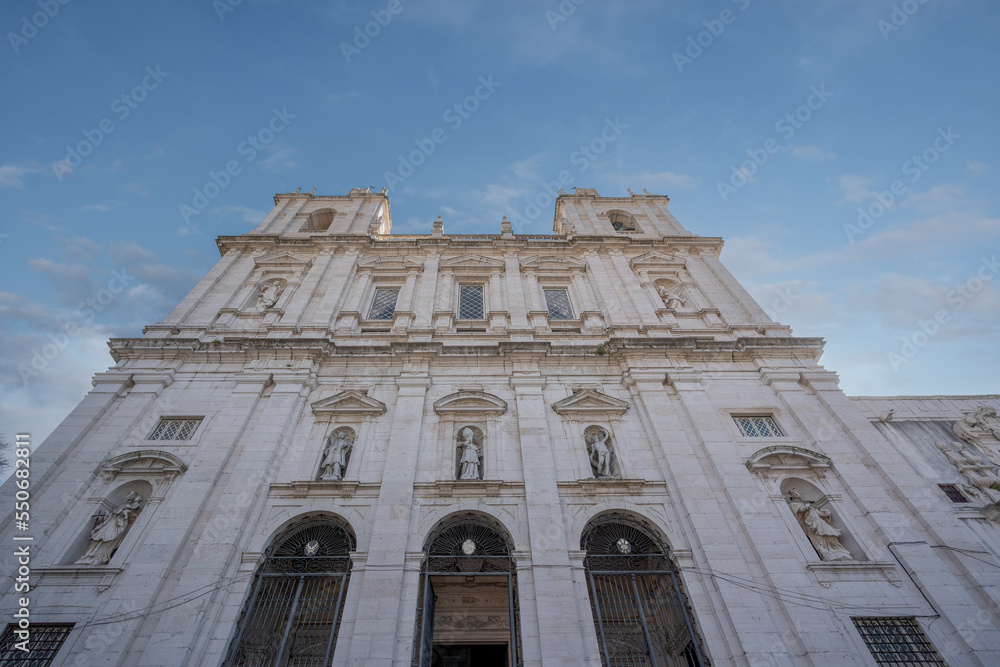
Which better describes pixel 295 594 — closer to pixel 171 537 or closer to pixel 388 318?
pixel 171 537

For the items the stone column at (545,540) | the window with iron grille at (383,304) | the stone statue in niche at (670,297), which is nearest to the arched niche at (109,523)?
the window with iron grille at (383,304)

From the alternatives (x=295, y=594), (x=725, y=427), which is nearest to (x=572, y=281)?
(x=725, y=427)

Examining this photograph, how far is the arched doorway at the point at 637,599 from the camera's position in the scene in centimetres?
1138

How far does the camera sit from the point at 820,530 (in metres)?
12.1

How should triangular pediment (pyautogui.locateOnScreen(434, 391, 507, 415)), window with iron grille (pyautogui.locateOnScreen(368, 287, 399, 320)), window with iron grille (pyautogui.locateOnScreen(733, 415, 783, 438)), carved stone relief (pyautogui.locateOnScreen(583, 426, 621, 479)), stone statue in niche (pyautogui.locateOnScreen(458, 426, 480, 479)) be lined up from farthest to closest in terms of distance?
1. window with iron grille (pyautogui.locateOnScreen(368, 287, 399, 320))
2. triangular pediment (pyautogui.locateOnScreen(434, 391, 507, 415))
3. window with iron grille (pyautogui.locateOnScreen(733, 415, 783, 438))
4. carved stone relief (pyautogui.locateOnScreen(583, 426, 621, 479))
5. stone statue in niche (pyautogui.locateOnScreen(458, 426, 480, 479))

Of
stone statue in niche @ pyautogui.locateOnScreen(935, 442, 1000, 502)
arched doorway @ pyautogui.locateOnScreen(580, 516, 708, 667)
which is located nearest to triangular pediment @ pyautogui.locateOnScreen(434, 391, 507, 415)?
arched doorway @ pyautogui.locateOnScreen(580, 516, 708, 667)

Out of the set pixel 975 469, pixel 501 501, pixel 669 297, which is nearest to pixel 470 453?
pixel 501 501

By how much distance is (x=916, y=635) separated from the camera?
10430mm

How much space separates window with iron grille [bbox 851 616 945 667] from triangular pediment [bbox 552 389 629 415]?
23.5 feet

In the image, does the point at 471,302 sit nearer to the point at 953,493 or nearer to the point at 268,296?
the point at 268,296

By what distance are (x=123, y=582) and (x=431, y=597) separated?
651 centimetres

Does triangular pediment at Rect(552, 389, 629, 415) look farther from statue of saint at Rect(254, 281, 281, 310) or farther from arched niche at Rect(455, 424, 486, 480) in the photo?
statue of saint at Rect(254, 281, 281, 310)

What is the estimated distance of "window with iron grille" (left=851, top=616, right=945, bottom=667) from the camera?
1007 cm

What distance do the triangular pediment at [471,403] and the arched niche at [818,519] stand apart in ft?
26.0
